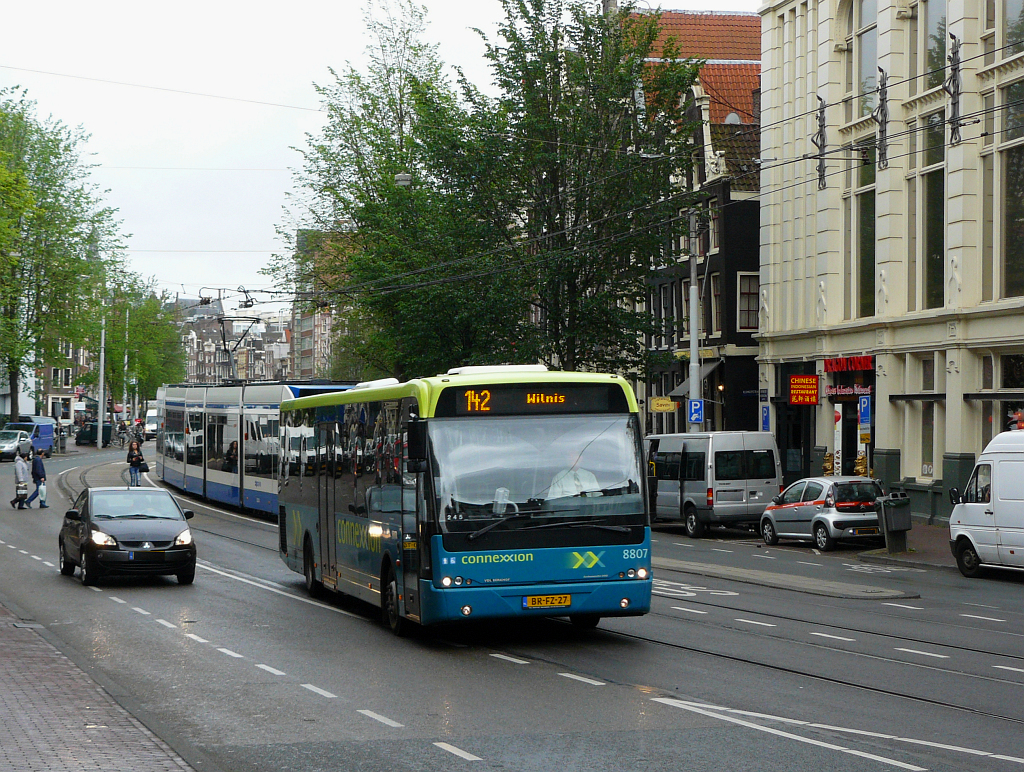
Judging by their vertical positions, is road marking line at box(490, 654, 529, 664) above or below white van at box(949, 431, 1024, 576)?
below

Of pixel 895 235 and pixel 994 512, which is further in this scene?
pixel 895 235

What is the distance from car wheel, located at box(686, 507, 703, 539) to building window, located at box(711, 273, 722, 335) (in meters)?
14.4

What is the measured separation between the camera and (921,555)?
87.6 ft

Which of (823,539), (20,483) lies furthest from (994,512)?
(20,483)

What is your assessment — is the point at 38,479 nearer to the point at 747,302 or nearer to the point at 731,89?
the point at 747,302

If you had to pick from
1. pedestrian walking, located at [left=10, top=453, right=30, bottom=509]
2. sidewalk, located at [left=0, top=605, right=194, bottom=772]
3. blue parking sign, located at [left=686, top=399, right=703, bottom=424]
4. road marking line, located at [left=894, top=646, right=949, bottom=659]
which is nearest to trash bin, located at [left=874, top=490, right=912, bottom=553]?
blue parking sign, located at [left=686, top=399, right=703, bottom=424]

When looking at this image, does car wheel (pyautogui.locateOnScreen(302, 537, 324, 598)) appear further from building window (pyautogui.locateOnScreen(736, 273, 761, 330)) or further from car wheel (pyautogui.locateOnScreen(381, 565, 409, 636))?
building window (pyautogui.locateOnScreen(736, 273, 761, 330))

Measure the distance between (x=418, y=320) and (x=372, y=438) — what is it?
2847cm

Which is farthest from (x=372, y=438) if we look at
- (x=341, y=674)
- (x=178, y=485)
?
(x=178, y=485)

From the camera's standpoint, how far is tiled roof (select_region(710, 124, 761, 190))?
4825 centimetres

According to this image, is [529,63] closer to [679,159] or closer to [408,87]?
[679,159]

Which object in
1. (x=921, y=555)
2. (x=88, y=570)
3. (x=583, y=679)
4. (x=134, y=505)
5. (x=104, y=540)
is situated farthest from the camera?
(x=921, y=555)

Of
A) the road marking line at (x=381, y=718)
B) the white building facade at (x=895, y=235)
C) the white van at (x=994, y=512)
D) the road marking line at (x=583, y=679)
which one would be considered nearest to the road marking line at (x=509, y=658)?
the road marking line at (x=583, y=679)

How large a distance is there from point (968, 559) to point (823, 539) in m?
5.71
